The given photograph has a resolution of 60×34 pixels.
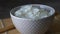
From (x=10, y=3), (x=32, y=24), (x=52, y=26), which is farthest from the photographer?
(x=10, y=3)

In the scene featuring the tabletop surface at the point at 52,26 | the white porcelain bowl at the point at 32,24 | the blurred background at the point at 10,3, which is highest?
the white porcelain bowl at the point at 32,24

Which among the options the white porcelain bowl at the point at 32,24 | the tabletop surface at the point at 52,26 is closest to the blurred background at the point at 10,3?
the tabletop surface at the point at 52,26

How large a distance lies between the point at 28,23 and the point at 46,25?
0.23ft

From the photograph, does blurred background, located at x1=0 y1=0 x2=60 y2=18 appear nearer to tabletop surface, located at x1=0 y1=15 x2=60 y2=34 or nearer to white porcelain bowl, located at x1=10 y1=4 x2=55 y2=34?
tabletop surface, located at x1=0 y1=15 x2=60 y2=34

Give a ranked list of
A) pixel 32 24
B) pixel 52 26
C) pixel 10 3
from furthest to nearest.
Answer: pixel 10 3 → pixel 52 26 → pixel 32 24

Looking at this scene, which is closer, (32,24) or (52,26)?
(32,24)

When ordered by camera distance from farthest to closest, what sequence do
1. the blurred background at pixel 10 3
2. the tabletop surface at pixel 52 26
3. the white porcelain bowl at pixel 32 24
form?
1. the blurred background at pixel 10 3
2. the tabletop surface at pixel 52 26
3. the white porcelain bowl at pixel 32 24

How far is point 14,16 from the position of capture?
505mm

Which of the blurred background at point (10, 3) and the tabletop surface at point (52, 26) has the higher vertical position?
the blurred background at point (10, 3)

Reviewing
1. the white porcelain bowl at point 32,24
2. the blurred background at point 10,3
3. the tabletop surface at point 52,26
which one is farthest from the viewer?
the blurred background at point 10,3

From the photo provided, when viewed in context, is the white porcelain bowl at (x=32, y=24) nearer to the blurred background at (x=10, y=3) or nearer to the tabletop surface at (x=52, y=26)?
the tabletop surface at (x=52, y=26)

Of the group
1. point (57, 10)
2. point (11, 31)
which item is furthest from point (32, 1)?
point (11, 31)

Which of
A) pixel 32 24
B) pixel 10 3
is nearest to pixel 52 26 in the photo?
pixel 32 24

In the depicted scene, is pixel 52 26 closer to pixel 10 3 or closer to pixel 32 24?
pixel 32 24
